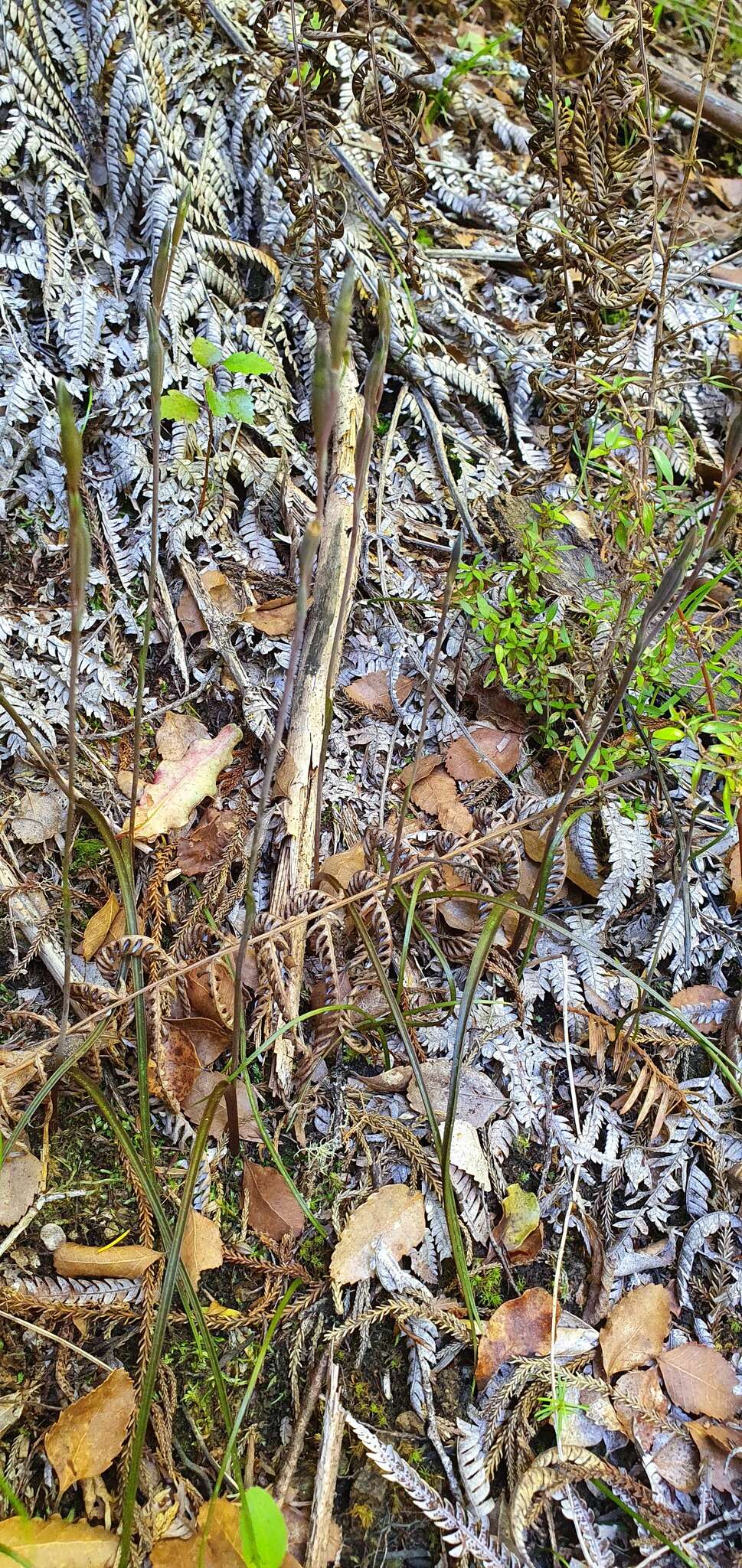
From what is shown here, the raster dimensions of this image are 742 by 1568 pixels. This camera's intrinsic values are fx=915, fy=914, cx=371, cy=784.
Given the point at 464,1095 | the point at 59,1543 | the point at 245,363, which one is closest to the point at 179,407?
the point at 245,363

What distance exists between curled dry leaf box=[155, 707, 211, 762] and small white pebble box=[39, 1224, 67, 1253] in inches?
41.4

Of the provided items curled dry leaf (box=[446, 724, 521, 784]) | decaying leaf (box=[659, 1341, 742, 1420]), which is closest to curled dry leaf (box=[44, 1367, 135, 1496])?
decaying leaf (box=[659, 1341, 742, 1420])

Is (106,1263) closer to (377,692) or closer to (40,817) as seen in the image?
(40,817)

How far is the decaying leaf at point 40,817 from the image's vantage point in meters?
2.14

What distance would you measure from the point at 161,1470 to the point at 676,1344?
985mm

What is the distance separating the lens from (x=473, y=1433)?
1630mm

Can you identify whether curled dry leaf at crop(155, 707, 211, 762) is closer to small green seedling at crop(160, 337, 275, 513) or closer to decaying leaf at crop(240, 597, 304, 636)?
decaying leaf at crop(240, 597, 304, 636)

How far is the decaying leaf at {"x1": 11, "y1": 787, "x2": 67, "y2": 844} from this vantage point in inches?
84.2

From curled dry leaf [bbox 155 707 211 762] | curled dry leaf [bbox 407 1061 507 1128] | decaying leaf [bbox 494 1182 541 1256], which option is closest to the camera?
decaying leaf [bbox 494 1182 541 1256]

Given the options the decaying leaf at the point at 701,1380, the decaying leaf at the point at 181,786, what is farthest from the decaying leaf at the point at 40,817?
the decaying leaf at the point at 701,1380

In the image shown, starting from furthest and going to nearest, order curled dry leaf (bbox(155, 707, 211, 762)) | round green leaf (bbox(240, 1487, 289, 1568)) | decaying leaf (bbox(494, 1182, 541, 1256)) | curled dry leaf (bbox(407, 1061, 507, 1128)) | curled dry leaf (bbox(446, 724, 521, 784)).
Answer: curled dry leaf (bbox(446, 724, 521, 784))
curled dry leaf (bbox(155, 707, 211, 762))
curled dry leaf (bbox(407, 1061, 507, 1128))
decaying leaf (bbox(494, 1182, 541, 1256))
round green leaf (bbox(240, 1487, 289, 1568))

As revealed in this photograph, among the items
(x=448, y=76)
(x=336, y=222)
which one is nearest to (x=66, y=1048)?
(x=336, y=222)

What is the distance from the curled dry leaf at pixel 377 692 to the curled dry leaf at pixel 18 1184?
1.34m

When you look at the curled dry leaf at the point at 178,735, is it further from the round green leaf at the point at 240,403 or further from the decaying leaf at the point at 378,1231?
the decaying leaf at the point at 378,1231
